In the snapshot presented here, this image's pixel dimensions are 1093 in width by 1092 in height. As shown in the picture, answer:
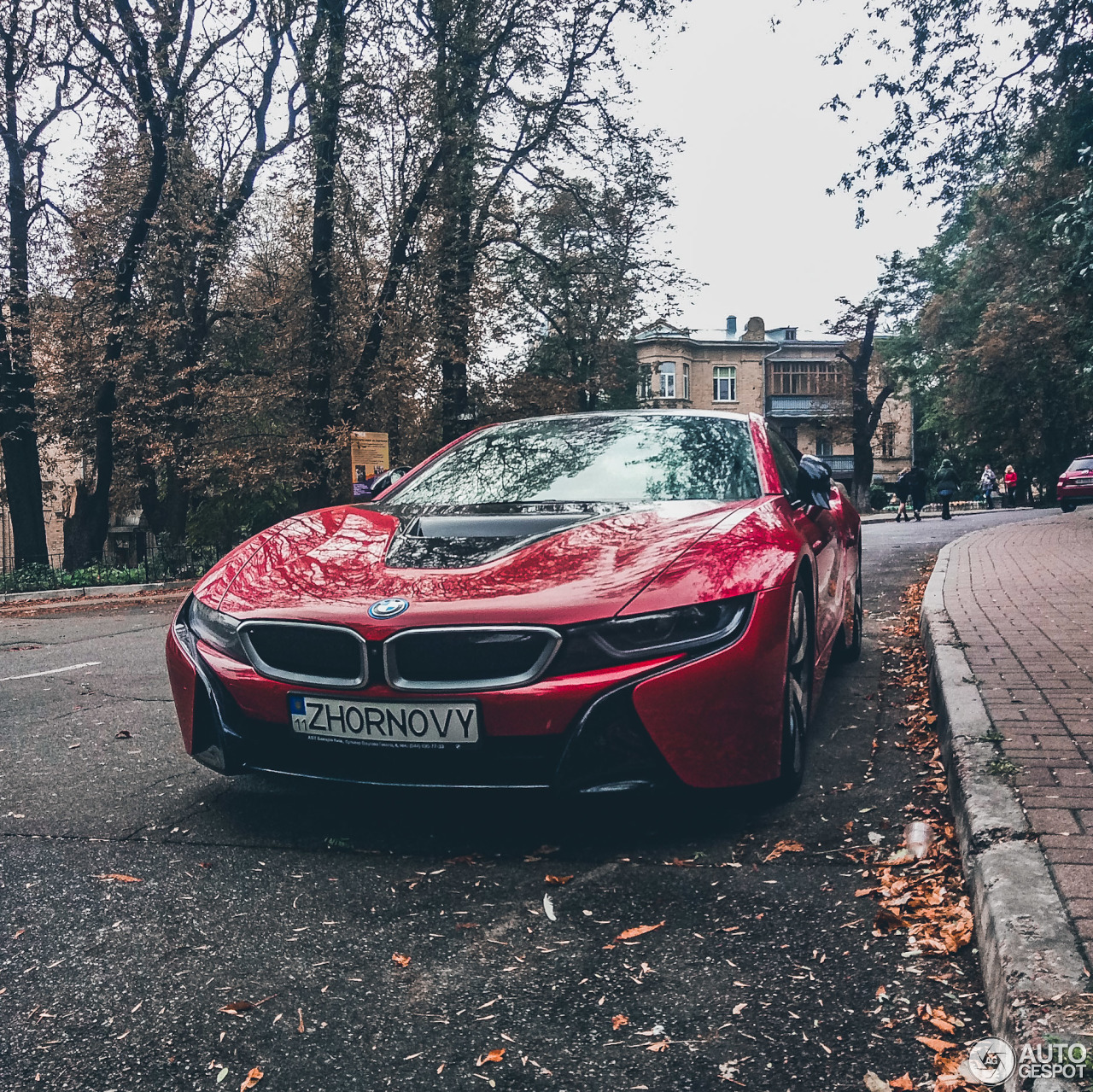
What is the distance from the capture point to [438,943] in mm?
2588

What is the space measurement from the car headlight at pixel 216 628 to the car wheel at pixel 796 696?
69.6 inches

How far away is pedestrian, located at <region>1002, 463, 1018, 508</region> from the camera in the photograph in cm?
4225

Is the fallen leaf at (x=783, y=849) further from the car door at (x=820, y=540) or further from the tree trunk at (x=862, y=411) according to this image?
the tree trunk at (x=862, y=411)

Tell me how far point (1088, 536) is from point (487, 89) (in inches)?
508

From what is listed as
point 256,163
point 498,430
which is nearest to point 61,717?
point 498,430

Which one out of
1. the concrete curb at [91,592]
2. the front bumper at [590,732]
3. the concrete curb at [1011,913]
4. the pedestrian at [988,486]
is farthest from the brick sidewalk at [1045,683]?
the pedestrian at [988,486]

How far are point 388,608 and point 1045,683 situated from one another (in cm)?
315

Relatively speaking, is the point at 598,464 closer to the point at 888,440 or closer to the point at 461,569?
the point at 461,569

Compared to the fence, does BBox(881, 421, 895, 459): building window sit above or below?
above

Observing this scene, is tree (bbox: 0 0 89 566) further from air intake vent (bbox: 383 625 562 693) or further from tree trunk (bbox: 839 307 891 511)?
tree trunk (bbox: 839 307 891 511)

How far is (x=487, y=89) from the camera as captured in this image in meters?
19.2

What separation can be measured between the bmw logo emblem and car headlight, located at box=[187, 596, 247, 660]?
0.50 m

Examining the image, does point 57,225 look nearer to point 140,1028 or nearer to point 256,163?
point 256,163

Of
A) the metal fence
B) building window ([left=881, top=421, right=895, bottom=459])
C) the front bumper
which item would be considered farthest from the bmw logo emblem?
building window ([left=881, top=421, right=895, bottom=459])
